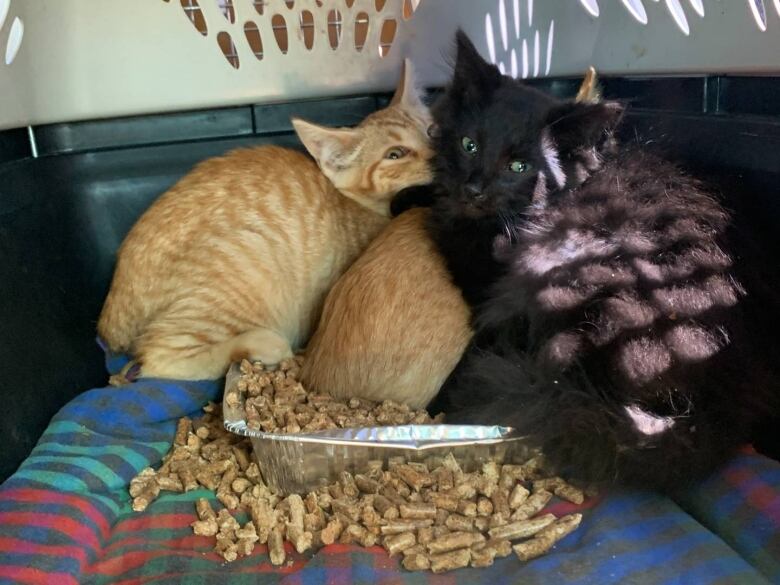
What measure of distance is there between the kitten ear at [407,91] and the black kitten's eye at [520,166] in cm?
73

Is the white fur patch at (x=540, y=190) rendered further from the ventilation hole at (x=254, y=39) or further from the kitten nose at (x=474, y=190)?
the ventilation hole at (x=254, y=39)

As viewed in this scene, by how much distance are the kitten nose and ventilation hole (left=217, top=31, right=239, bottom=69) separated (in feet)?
3.06

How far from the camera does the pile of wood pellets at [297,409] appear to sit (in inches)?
54.7

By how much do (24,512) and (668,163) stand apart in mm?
1408

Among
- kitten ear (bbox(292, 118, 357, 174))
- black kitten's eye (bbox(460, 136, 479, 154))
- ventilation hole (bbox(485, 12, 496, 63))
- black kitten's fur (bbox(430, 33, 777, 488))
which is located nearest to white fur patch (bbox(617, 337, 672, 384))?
black kitten's fur (bbox(430, 33, 777, 488))

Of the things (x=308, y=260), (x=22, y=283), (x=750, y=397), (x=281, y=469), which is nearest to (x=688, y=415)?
(x=750, y=397)

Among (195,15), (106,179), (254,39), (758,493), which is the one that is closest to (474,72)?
(254,39)

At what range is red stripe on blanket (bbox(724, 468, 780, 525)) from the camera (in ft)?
3.75

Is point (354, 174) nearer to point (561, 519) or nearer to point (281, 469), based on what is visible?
point (281, 469)

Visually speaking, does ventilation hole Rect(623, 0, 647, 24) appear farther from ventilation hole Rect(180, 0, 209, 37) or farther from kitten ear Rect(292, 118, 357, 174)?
ventilation hole Rect(180, 0, 209, 37)

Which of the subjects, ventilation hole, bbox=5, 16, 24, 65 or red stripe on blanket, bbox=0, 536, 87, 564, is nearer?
red stripe on blanket, bbox=0, 536, 87, 564

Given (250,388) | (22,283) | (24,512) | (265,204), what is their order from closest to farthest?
1. (24,512)
2. (250,388)
3. (22,283)
4. (265,204)

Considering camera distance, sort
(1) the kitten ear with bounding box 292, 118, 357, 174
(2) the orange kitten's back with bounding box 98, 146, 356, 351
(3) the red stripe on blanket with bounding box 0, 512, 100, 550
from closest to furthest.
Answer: (3) the red stripe on blanket with bounding box 0, 512, 100, 550 → (2) the orange kitten's back with bounding box 98, 146, 356, 351 → (1) the kitten ear with bounding box 292, 118, 357, 174

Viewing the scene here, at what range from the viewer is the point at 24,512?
125cm
